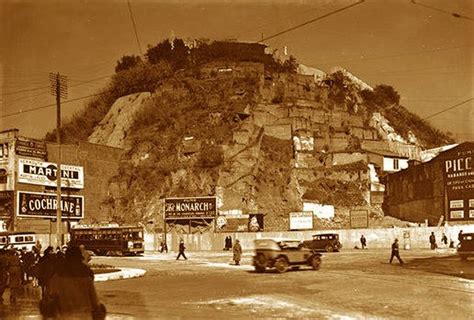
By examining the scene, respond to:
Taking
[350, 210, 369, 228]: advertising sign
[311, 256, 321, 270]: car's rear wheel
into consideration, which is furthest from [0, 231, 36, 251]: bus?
[350, 210, 369, 228]: advertising sign

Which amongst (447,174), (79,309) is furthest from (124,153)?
(79,309)

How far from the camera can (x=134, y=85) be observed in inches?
4503

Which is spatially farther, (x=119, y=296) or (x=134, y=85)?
(x=134, y=85)

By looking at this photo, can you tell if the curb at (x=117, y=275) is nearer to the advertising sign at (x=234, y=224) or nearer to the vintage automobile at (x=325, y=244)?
the vintage automobile at (x=325, y=244)

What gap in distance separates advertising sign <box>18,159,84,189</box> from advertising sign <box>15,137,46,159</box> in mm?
1703

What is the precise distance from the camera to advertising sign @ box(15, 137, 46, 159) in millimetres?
60219

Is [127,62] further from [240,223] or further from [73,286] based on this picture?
[73,286]

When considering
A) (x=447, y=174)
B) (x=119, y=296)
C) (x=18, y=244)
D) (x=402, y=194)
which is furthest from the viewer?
(x=402, y=194)

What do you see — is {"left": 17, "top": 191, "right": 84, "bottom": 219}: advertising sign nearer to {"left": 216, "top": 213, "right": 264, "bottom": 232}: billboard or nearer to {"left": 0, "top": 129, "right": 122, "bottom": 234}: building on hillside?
{"left": 0, "top": 129, "right": 122, "bottom": 234}: building on hillside

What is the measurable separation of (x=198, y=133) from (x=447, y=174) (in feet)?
137

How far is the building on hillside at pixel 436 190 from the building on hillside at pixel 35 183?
120 ft

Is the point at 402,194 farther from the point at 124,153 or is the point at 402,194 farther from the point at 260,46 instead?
the point at 260,46

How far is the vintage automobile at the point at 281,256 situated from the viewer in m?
25.7

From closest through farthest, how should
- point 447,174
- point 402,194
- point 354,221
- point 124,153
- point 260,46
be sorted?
point 447,174 → point 354,221 → point 402,194 → point 124,153 → point 260,46
